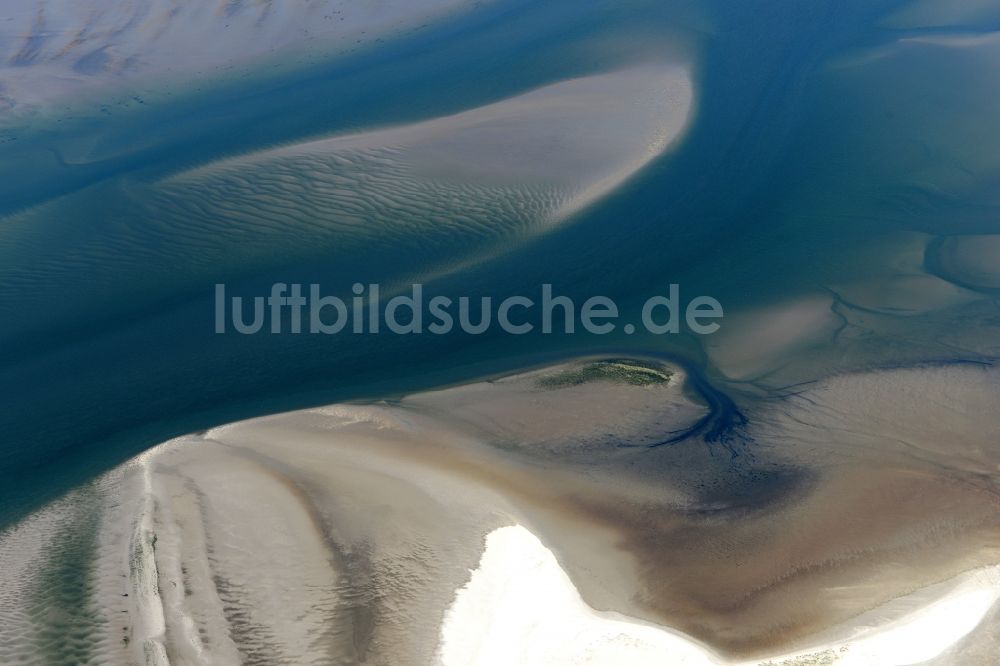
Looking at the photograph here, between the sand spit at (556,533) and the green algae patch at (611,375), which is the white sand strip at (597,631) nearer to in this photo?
the sand spit at (556,533)

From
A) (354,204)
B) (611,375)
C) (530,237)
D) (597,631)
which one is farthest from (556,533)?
(354,204)

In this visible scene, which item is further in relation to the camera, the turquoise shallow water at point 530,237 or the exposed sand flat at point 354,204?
the exposed sand flat at point 354,204

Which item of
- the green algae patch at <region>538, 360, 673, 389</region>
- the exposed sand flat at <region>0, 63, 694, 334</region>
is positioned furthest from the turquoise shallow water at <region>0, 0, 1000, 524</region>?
the green algae patch at <region>538, 360, 673, 389</region>


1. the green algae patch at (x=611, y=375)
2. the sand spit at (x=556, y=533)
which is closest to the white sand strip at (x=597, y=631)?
the sand spit at (x=556, y=533)

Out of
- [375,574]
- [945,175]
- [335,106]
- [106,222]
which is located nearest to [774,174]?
[945,175]

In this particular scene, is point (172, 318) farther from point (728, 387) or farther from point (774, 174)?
point (774, 174)
